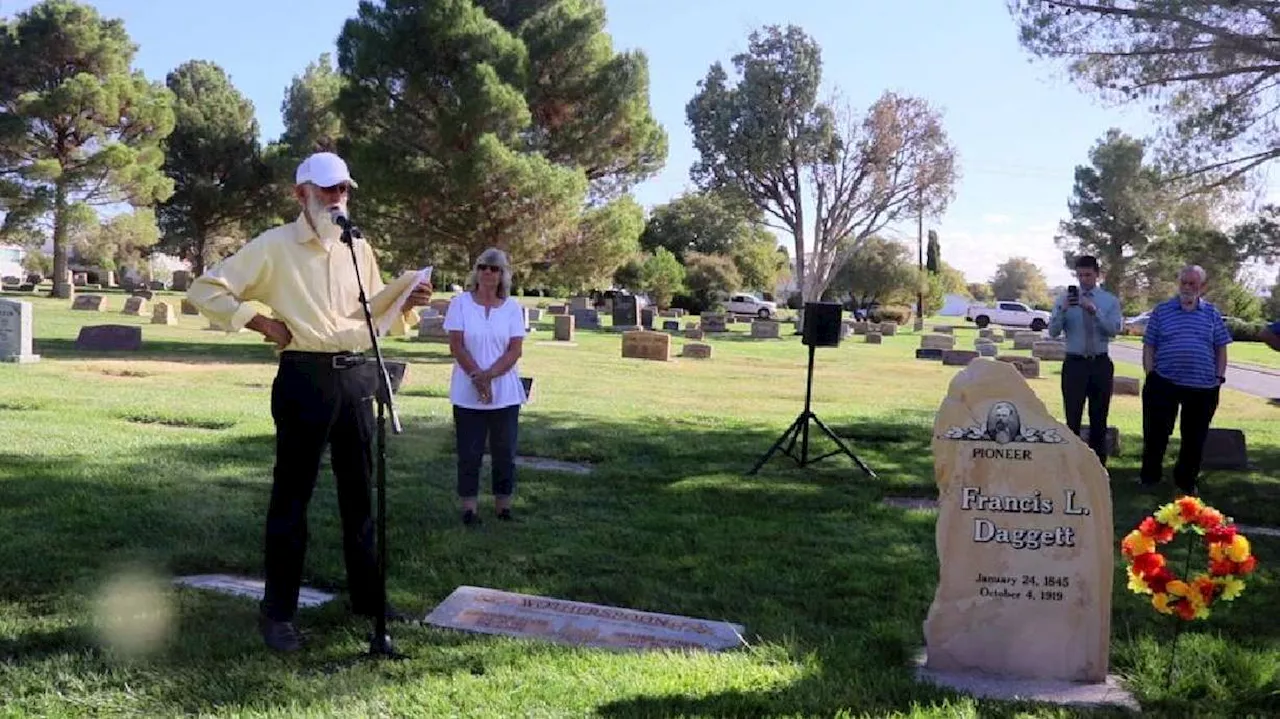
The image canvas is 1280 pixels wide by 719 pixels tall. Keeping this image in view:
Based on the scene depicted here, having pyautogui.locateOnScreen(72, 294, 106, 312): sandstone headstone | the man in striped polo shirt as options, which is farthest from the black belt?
pyautogui.locateOnScreen(72, 294, 106, 312): sandstone headstone

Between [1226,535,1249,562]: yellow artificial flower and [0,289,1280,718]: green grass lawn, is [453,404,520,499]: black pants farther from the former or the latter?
[1226,535,1249,562]: yellow artificial flower

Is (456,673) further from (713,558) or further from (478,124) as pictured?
(478,124)

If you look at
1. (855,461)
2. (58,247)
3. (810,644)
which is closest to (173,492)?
(810,644)

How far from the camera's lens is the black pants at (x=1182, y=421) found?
26.0 feet

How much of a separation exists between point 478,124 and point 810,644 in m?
21.7

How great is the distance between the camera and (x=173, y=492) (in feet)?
21.9

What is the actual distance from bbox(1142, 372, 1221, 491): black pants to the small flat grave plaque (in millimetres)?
5059

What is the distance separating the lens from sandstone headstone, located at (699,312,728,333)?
129ft

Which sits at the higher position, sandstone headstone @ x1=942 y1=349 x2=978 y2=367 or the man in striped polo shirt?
the man in striped polo shirt

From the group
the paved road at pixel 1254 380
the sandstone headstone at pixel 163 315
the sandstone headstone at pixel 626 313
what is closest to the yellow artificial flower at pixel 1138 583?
the paved road at pixel 1254 380

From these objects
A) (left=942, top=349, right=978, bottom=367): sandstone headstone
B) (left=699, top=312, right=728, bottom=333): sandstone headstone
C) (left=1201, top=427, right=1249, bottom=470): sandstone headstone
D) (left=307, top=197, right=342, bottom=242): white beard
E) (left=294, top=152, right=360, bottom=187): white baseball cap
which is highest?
(left=294, top=152, right=360, bottom=187): white baseball cap

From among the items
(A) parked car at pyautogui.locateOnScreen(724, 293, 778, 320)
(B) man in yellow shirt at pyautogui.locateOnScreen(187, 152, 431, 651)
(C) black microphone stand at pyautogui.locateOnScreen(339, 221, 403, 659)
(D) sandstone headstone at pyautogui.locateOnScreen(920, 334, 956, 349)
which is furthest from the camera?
(A) parked car at pyautogui.locateOnScreen(724, 293, 778, 320)

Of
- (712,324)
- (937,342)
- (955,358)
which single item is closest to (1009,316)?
(712,324)

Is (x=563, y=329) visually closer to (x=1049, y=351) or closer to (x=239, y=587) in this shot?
(x=1049, y=351)
